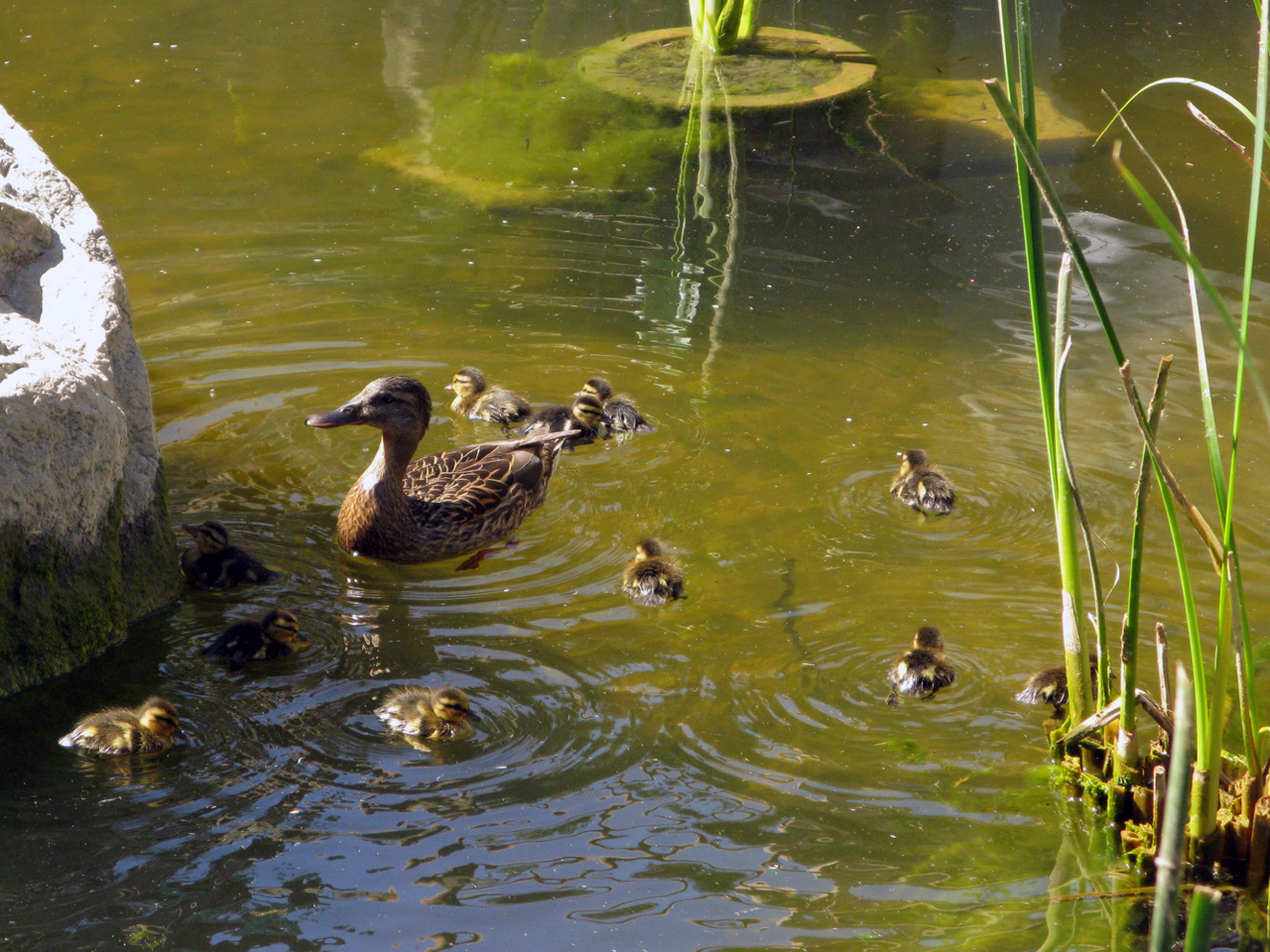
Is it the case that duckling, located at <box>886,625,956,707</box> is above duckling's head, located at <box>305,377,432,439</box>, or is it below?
below

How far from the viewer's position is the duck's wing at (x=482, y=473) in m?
4.99

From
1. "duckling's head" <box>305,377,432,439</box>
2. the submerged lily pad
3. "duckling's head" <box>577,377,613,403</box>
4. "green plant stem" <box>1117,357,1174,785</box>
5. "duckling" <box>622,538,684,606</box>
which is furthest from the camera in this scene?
the submerged lily pad

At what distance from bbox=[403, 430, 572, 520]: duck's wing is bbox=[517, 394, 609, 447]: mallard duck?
0.35 ft

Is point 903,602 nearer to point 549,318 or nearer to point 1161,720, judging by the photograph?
point 1161,720

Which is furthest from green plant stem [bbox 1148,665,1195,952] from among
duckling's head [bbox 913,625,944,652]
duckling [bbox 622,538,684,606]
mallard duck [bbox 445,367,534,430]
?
mallard duck [bbox 445,367,534,430]

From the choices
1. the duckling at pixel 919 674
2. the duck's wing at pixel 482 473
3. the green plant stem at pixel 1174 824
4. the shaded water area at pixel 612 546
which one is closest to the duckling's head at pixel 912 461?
the shaded water area at pixel 612 546

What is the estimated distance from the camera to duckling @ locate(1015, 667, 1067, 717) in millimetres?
3771

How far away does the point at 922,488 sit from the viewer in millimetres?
4914

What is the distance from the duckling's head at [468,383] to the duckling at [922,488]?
6.28 ft

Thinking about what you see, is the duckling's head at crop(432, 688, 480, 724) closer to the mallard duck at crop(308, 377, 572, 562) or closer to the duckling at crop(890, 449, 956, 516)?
the mallard duck at crop(308, 377, 572, 562)

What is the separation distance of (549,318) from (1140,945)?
14.7ft

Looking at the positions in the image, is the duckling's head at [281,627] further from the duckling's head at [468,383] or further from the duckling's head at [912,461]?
the duckling's head at [912,461]

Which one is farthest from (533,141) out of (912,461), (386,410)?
(912,461)

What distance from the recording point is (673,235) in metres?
7.63
